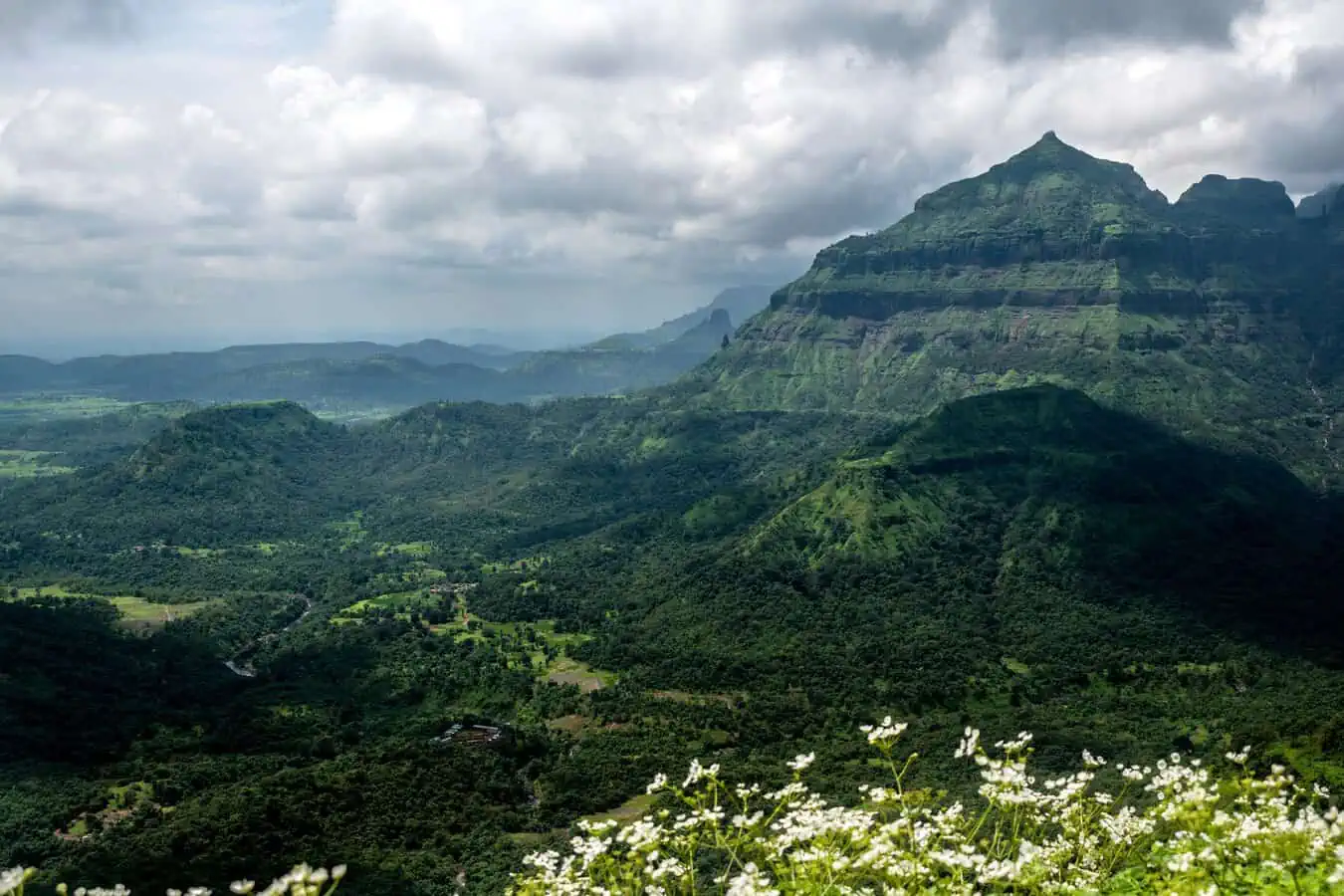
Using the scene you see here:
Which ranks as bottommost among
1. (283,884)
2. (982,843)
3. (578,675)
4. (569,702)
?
(578,675)

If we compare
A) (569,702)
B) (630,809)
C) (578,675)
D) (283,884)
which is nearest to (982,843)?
(283,884)

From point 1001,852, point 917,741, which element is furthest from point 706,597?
point 1001,852

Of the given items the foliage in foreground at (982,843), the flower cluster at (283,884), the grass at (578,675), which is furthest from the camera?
the grass at (578,675)

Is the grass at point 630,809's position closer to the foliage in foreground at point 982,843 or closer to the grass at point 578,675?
the grass at point 578,675

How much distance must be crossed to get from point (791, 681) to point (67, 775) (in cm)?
11090

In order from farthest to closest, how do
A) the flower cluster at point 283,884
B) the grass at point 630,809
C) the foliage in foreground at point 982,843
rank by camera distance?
1. the grass at point 630,809
2. the foliage in foreground at point 982,843
3. the flower cluster at point 283,884

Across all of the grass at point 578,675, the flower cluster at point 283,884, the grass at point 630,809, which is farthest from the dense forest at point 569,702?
the flower cluster at point 283,884

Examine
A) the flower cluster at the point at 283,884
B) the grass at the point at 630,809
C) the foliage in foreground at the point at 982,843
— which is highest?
the flower cluster at the point at 283,884

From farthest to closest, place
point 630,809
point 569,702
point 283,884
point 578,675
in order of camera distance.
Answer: point 578,675
point 569,702
point 630,809
point 283,884

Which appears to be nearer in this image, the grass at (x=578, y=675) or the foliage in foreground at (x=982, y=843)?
the foliage in foreground at (x=982, y=843)

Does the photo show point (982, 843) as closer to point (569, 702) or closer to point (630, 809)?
point (630, 809)

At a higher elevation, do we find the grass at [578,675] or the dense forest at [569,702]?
the dense forest at [569,702]

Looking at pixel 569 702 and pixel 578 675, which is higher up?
pixel 569 702

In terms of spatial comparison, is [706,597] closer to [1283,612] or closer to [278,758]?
[278,758]
